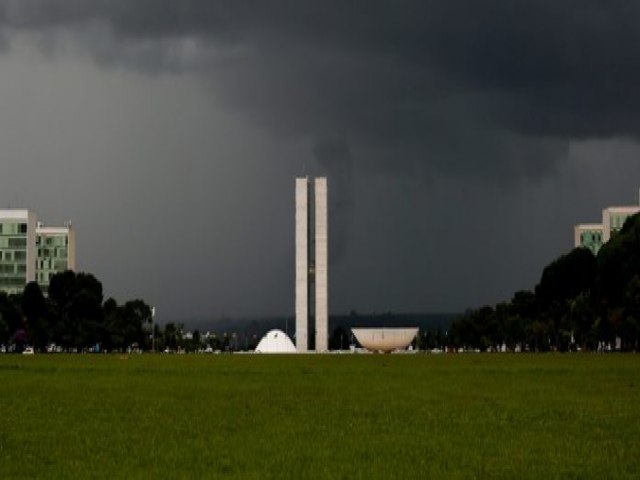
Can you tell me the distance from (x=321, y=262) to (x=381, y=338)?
12.5 meters

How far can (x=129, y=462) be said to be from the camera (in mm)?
13461

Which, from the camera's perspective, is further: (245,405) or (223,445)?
(245,405)

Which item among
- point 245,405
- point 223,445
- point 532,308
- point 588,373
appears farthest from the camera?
point 532,308

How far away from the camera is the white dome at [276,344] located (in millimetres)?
107750

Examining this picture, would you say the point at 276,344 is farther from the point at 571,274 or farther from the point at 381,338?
the point at 571,274

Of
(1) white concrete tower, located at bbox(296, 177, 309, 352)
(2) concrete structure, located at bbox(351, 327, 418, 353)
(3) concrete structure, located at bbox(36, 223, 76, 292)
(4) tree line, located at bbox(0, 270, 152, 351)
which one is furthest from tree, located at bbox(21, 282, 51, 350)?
(3) concrete structure, located at bbox(36, 223, 76, 292)

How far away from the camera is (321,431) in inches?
666

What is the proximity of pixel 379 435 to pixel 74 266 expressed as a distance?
15020 centimetres

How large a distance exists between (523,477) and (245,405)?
10759 mm

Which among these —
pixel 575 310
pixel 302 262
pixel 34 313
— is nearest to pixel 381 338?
pixel 302 262

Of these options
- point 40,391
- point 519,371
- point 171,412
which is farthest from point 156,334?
point 171,412

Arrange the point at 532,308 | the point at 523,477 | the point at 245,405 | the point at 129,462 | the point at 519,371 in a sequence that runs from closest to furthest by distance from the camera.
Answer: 1. the point at 523,477
2. the point at 129,462
3. the point at 245,405
4. the point at 519,371
5. the point at 532,308

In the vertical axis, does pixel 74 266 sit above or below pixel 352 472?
above

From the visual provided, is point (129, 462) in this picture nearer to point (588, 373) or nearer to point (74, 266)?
point (588, 373)
